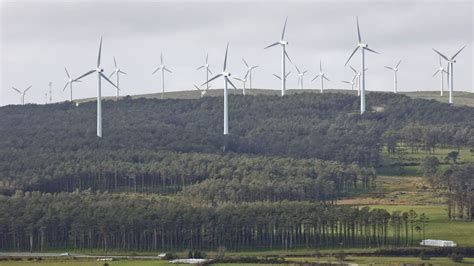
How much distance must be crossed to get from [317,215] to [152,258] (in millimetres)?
29870

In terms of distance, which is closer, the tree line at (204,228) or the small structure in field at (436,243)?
the small structure in field at (436,243)

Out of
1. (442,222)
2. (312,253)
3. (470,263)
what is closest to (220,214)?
(312,253)

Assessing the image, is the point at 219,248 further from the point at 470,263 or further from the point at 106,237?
the point at 470,263

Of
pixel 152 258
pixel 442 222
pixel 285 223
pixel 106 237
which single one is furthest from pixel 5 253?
pixel 442 222

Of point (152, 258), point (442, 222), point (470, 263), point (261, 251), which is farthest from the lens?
point (442, 222)

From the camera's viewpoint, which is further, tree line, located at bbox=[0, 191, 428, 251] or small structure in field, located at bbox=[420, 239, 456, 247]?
tree line, located at bbox=[0, 191, 428, 251]

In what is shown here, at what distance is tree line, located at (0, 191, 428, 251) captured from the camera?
184 m

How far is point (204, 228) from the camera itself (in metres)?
186

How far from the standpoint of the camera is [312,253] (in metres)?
171

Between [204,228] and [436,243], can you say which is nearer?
[436,243]

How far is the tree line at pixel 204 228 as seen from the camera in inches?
7229

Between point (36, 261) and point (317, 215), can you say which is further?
point (317, 215)

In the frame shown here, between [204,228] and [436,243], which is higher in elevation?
[204,228]

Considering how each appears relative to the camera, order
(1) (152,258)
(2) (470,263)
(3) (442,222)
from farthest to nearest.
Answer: (3) (442,222) → (1) (152,258) → (2) (470,263)
